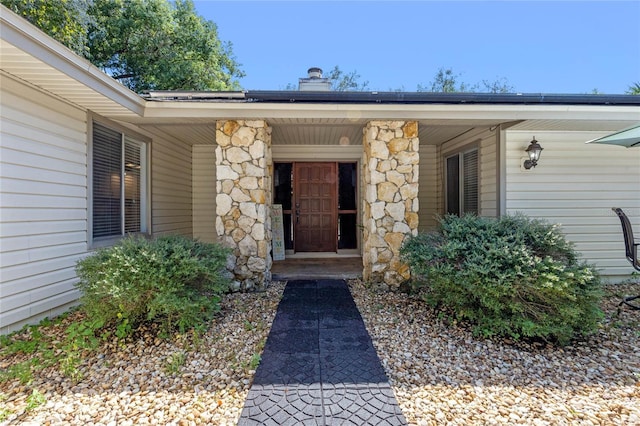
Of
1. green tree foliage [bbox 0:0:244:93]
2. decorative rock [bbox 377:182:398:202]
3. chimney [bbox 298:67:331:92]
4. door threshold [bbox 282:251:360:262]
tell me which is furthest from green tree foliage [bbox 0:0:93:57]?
decorative rock [bbox 377:182:398:202]

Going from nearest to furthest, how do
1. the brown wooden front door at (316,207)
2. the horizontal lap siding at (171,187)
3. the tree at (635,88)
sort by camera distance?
the horizontal lap siding at (171,187) < the brown wooden front door at (316,207) < the tree at (635,88)

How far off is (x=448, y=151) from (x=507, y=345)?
4.10 m

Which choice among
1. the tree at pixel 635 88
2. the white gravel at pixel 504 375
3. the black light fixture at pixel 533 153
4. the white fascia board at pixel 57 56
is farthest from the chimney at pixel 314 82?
the tree at pixel 635 88

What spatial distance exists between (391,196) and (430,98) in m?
1.42

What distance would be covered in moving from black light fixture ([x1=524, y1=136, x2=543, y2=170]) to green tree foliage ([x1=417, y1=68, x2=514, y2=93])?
1417 cm

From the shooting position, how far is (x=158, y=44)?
9.53m

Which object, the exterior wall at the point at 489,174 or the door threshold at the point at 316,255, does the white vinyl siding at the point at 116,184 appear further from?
the exterior wall at the point at 489,174

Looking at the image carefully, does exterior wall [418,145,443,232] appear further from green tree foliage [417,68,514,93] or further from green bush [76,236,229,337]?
green tree foliage [417,68,514,93]

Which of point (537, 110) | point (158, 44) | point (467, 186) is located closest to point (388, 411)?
point (537, 110)

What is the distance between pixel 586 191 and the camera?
15.6 ft

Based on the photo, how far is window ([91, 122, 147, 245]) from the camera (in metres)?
3.96

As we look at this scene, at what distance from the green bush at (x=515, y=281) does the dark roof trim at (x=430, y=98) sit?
5.92 ft

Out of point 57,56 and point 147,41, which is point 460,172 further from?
point 147,41

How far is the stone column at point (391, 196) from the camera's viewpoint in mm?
4328
